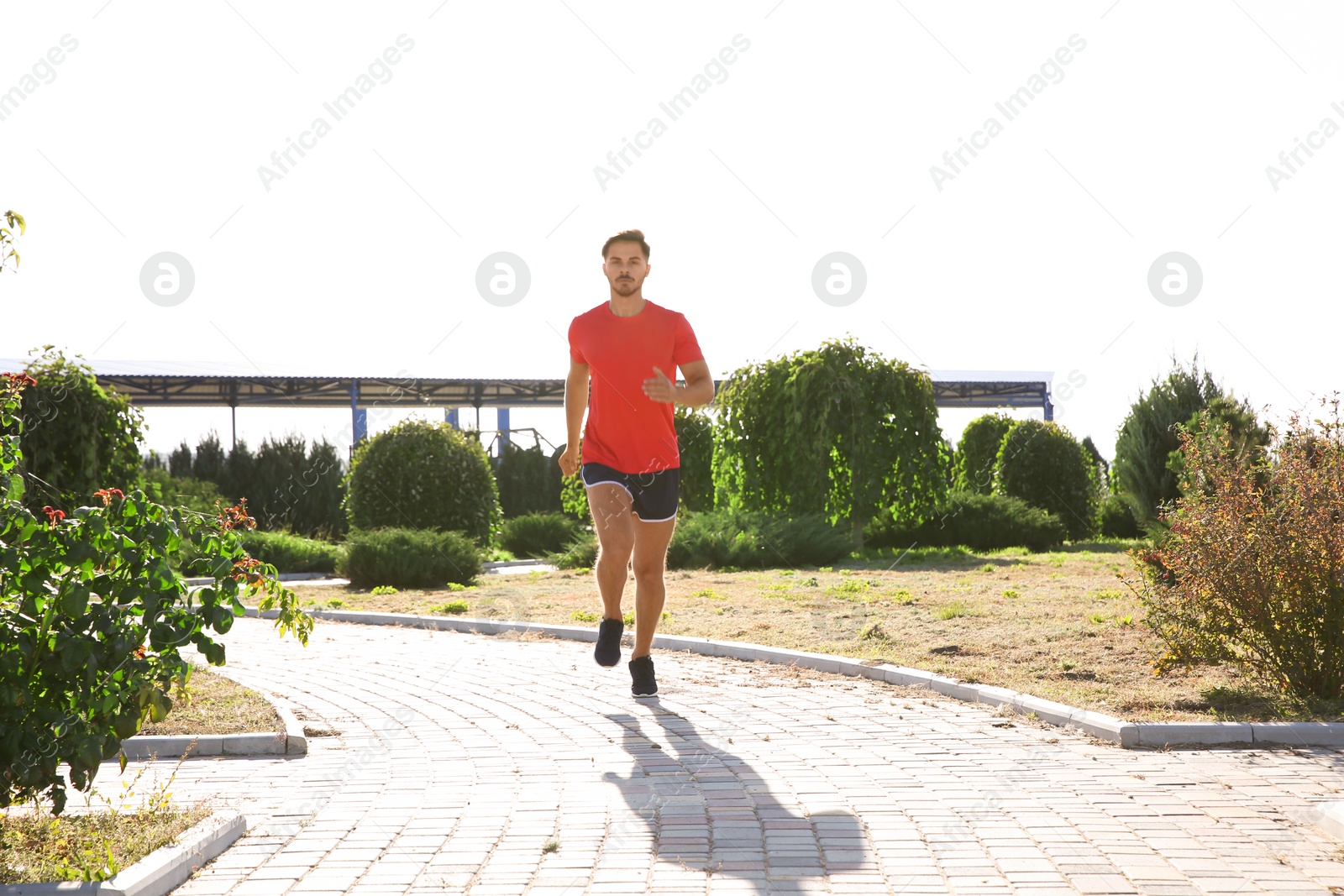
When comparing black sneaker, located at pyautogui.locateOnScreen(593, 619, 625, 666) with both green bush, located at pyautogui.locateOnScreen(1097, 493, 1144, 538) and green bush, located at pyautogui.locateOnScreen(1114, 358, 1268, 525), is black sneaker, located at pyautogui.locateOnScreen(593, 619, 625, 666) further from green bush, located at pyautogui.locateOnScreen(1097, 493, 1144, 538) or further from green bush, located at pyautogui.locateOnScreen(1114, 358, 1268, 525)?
green bush, located at pyautogui.locateOnScreen(1097, 493, 1144, 538)

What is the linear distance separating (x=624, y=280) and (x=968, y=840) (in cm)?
345

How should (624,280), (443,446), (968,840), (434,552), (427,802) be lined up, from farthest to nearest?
(443,446) < (434,552) < (624,280) < (427,802) < (968,840)

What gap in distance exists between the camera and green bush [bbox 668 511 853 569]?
55.0ft

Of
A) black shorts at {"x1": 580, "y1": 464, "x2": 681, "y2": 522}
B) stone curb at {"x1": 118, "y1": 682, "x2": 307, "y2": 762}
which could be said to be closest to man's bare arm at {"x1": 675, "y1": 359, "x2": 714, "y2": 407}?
black shorts at {"x1": 580, "y1": 464, "x2": 681, "y2": 522}

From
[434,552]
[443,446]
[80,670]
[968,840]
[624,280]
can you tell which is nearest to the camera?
[80,670]

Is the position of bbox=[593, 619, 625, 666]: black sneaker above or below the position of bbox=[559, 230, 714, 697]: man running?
below

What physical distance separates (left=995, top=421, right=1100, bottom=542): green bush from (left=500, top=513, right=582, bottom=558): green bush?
10.1 metres

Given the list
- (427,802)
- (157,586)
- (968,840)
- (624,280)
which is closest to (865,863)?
(968,840)

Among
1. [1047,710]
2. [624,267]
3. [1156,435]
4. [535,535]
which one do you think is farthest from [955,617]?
[535,535]

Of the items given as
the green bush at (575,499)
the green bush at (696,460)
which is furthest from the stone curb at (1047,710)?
the green bush at (696,460)

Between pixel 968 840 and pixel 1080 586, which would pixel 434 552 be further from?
pixel 968 840

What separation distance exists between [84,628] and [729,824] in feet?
6.70

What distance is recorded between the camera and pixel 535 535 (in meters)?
24.1

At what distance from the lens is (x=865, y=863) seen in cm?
335
